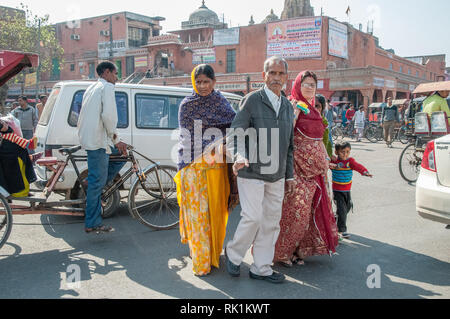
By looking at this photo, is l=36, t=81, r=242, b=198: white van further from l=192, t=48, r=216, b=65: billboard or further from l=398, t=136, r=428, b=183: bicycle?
l=192, t=48, r=216, b=65: billboard

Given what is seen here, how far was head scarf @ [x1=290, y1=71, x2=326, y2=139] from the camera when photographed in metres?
3.66

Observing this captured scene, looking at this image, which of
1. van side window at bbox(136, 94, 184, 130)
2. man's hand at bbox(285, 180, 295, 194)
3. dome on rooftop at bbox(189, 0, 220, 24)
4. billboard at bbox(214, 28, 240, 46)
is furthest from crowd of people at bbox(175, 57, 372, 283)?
dome on rooftop at bbox(189, 0, 220, 24)

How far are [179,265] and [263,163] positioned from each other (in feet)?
4.27

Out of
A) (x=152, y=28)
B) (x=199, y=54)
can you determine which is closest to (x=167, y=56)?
(x=199, y=54)

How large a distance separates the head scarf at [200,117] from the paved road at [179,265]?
3.52 feet

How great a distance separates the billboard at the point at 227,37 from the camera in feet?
115

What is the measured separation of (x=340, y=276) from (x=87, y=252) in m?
2.49

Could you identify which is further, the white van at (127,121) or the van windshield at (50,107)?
the van windshield at (50,107)

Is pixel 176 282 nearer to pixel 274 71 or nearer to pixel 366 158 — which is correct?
pixel 274 71

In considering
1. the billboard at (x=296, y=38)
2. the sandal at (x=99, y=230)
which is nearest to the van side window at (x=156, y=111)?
the sandal at (x=99, y=230)

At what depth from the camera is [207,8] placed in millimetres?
47500

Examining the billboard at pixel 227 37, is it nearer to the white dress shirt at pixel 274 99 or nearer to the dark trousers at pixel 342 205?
the dark trousers at pixel 342 205
